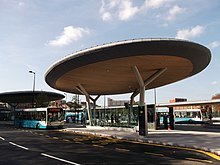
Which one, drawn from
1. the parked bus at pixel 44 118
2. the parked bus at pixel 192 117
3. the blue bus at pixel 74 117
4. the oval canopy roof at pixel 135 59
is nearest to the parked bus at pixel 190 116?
the parked bus at pixel 192 117

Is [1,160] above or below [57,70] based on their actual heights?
below

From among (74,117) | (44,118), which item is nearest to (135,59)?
(44,118)

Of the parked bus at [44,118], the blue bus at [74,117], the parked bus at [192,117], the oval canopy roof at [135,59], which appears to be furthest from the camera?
Result: the blue bus at [74,117]

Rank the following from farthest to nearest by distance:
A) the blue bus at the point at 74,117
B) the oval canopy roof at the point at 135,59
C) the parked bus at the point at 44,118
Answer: the blue bus at the point at 74,117
the parked bus at the point at 44,118
the oval canopy roof at the point at 135,59

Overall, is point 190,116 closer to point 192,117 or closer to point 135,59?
point 192,117

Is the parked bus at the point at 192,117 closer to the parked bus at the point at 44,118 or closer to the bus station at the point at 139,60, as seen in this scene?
the bus station at the point at 139,60

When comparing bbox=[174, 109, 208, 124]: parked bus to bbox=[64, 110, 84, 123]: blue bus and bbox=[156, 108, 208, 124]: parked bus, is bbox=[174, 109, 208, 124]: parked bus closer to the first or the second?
bbox=[156, 108, 208, 124]: parked bus

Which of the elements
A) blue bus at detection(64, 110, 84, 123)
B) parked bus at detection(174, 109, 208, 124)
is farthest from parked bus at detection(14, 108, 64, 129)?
parked bus at detection(174, 109, 208, 124)

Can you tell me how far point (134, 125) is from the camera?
26.3 metres

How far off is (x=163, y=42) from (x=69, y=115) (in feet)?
155

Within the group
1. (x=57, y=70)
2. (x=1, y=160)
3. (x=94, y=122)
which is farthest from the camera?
(x=94, y=122)

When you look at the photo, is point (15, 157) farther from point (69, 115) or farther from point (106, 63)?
point (69, 115)

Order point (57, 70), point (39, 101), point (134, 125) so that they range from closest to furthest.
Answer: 1. point (57, 70)
2. point (134, 125)
3. point (39, 101)

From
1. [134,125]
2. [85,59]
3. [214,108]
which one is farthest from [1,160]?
[214,108]
